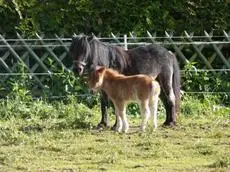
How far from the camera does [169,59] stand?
11336mm

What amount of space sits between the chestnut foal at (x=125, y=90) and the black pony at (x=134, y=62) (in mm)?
400

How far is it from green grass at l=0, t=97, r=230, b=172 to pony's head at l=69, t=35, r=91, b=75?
0.89 m

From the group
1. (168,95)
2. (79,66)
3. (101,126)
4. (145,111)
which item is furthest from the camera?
(168,95)

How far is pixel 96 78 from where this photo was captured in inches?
403

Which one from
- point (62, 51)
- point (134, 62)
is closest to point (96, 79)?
point (134, 62)

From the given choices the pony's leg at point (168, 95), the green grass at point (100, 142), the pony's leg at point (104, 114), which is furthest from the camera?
the pony's leg at point (168, 95)

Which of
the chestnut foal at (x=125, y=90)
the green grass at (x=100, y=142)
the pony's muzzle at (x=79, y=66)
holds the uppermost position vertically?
the pony's muzzle at (x=79, y=66)

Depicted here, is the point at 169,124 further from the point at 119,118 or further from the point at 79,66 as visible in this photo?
the point at 79,66

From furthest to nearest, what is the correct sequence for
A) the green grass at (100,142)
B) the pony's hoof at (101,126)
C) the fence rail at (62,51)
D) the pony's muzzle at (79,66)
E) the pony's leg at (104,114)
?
1. the fence rail at (62,51)
2. the pony's leg at (104,114)
3. the pony's hoof at (101,126)
4. the pony's muzzle at (79,66)
5. the green grass at (100,142)

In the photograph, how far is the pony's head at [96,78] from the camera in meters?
10.2

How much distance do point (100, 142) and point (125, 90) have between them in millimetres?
1071

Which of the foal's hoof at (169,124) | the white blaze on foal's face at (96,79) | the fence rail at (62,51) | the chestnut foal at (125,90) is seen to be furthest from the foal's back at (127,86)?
the fence rail at (62,51)

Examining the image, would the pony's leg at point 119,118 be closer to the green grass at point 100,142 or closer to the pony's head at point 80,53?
the green grass at point 100,142

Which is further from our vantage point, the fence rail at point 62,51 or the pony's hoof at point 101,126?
the fence rail at point 62,51
